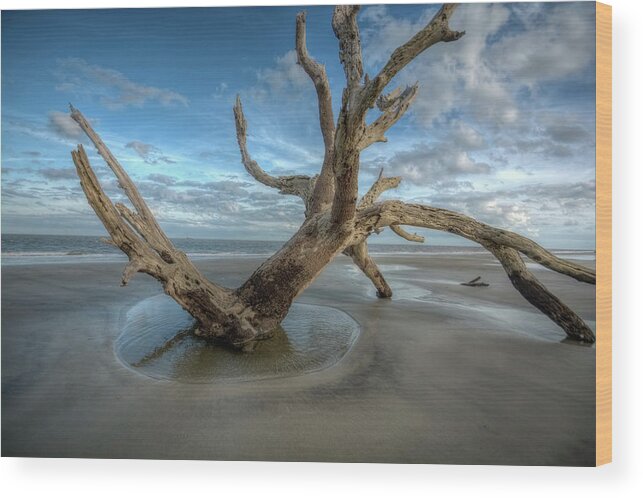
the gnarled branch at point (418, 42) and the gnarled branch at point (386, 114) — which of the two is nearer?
the gnarled branch at point (418, 42)

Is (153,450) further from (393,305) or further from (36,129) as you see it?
(393,305)

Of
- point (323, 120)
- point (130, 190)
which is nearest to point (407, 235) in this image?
point (323, 120)

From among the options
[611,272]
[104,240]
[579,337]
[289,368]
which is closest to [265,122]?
[104,240]

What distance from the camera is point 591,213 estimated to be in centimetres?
233

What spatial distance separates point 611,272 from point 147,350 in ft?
11.9

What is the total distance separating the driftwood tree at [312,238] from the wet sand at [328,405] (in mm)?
506

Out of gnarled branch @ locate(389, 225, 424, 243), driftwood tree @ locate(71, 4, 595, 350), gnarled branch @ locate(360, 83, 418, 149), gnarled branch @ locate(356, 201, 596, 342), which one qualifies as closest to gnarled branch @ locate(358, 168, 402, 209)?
gnarled branch @ locate(389, 225, 424, 243)

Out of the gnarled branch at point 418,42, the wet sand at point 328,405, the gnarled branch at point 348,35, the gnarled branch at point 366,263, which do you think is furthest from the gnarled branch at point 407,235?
the gnarled branch at point 418,42

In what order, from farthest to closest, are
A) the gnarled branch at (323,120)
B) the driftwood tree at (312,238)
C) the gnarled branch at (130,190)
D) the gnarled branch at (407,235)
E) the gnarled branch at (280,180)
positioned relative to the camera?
1. the gnarled branch at (280,180)
2. the gnarled branch at (407,235)
3. the gnarled branch at (323,120)
4. the gnarled branch at (130,190)
5. the driftwood tree at (312,238)

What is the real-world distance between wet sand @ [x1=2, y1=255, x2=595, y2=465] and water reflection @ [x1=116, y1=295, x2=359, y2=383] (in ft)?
0.37

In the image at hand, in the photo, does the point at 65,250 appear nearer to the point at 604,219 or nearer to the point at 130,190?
the point at 130,190

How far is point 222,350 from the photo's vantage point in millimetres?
2787

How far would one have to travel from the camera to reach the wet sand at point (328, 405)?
2.06 meters

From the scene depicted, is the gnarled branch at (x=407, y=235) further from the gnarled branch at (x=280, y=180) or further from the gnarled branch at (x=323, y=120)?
the gnarled branch at (x=280, y=180)
